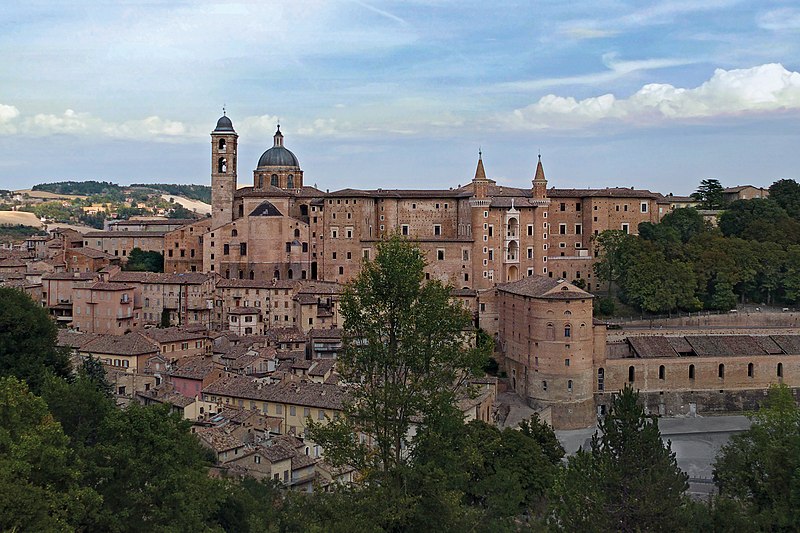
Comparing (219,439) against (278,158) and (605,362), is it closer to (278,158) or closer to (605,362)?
(605,362)

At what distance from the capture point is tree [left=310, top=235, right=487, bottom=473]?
535 inches

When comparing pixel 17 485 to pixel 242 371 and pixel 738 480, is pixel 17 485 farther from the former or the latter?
pixel 242 371

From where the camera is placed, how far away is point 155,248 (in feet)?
216

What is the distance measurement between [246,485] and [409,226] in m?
39.1

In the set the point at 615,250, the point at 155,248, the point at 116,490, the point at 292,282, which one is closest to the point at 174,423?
the point at 116,490

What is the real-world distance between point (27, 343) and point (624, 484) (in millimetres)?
19356

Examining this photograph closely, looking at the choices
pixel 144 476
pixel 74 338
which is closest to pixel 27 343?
pixel 144 476

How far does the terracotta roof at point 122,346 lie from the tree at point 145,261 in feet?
66.6

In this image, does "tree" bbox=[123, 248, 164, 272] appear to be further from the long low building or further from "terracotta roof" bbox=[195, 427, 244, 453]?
"terracotta roof" bbox=[195, 427, 244, 453]

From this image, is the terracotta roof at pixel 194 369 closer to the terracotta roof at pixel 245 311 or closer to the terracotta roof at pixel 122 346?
the terracotta roof at pixel 122 346

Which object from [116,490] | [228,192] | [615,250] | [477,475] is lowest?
[477,475]

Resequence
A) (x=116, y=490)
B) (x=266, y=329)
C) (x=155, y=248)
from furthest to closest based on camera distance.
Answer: (x=155, y=248)
(x=266, y=329)
(x=116, y=490)

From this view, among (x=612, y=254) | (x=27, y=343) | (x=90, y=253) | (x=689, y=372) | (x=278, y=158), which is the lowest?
(x=689, y=372)

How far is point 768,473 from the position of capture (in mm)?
21609
